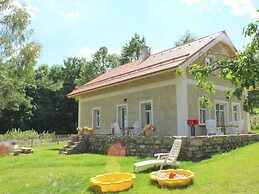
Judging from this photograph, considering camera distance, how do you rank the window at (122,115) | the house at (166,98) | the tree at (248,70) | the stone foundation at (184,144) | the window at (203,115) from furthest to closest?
the window at (122,115)
the window at (203,115)
the house at (166,98)
the stone foundation at (184,144)
the tree at (248,70)

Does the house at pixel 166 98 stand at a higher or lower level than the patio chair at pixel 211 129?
higher

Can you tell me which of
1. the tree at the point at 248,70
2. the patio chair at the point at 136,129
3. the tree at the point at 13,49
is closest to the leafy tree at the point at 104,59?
the tree at the point at 13,49

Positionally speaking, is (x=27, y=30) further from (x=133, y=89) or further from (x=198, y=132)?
(x=198, y=132)

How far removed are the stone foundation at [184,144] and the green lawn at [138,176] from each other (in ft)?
2.29

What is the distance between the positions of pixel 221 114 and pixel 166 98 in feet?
13.6

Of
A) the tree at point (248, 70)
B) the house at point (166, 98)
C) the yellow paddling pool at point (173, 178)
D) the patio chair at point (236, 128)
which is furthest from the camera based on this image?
the patio chair at point (236, 128)

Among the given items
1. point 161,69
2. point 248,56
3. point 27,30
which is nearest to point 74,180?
point 248,56

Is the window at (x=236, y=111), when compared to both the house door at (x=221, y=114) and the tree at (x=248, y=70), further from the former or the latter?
the tree at (x=248, y=70)

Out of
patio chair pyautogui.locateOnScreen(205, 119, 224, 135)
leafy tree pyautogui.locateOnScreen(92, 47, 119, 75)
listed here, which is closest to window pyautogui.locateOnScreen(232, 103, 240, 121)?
patio chair pyautogui.locateOnScreen(205, 119, 224, 135)

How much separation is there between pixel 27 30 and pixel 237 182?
15511 mm

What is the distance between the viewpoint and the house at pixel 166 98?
14.5 meters

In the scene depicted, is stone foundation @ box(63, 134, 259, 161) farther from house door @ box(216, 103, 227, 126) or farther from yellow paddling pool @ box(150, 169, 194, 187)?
yellow paddling pool @ box(150, 169, 194, 187)

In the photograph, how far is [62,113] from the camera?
41.0 m

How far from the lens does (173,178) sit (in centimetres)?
785
